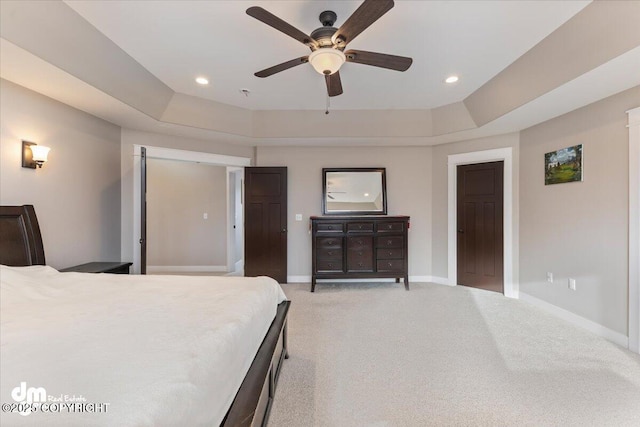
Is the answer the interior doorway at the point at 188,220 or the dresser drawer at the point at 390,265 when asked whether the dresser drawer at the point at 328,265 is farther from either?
the interior doorway at the point at 188,220

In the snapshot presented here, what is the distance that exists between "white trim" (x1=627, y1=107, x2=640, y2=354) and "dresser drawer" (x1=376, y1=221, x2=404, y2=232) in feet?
7.94

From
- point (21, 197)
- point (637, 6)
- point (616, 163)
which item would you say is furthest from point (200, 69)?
point (616, 163)

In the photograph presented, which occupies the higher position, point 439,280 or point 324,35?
point 324,35

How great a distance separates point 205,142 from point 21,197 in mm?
2318

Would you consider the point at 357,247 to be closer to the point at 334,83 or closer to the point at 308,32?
the point at 334,83

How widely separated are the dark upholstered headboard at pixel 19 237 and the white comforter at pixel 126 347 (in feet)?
1.78

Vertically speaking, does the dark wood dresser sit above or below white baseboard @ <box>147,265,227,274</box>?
above

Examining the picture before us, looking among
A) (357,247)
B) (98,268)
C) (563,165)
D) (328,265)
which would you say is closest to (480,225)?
(563,165)

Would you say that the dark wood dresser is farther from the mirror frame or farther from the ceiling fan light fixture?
the ceiling fan light fixture

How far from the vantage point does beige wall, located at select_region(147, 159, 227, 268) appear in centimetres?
557

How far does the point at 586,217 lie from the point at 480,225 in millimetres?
1381

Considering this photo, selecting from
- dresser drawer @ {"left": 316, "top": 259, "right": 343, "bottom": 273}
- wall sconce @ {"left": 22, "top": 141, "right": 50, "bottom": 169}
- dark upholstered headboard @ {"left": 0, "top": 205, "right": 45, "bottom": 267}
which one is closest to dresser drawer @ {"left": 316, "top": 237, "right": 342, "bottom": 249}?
dresser drawer @ {"left": 316, "top": 259, "right": 343, "bottom": 273}

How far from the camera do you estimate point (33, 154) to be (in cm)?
254

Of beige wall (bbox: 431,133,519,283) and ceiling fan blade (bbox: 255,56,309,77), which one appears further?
beige wall (bbox: 431,133,519,283)
